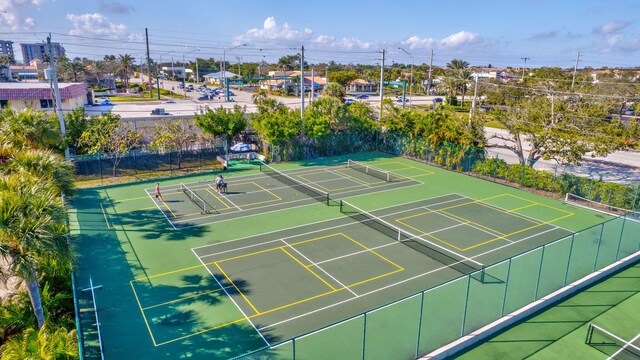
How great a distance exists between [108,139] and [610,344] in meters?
36.6

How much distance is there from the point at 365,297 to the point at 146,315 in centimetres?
886

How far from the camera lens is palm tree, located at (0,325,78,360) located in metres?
11.2

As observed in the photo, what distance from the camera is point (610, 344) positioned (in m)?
14.4

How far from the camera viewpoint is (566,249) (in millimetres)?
18766

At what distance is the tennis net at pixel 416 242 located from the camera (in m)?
20.8

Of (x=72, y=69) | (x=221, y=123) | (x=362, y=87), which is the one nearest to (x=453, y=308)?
(x=221, y=123)

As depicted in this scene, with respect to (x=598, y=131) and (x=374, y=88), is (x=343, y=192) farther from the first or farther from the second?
(x=374, y=88)

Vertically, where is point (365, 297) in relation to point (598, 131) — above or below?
below

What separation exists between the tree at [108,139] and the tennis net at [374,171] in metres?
20.3

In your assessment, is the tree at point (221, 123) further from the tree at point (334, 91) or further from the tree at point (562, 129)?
the tree at point (334, 91)

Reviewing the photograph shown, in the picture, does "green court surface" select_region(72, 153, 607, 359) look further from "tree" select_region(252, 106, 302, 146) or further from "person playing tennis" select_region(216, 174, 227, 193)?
"tree" select_region(252, 106, 302, 146)

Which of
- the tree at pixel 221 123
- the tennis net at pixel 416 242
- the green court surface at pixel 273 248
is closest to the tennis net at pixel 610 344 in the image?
the green court surface at pixel 273 248

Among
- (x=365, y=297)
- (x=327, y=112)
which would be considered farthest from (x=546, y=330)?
(x=327, y=112)

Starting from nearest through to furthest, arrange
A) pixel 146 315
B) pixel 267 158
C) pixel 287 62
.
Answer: pixel 146 315 → pixel 267 158 → pixel 287 62
